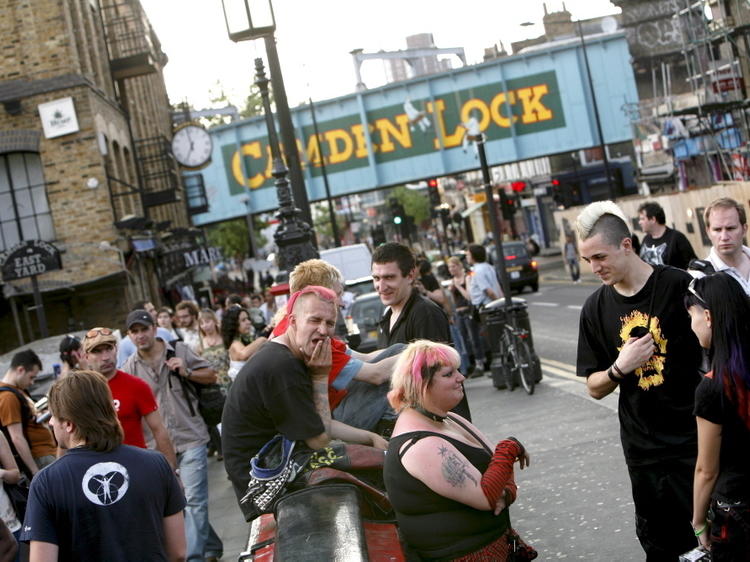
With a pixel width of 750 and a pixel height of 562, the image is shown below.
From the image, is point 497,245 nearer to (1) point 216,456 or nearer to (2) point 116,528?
(1) point 216,456

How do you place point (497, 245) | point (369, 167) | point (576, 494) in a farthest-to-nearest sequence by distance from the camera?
point (369, 167) < point (497, 245) < point (576, 494)

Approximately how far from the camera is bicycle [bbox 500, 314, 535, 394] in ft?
45.4

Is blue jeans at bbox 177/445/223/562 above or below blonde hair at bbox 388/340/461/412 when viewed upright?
below

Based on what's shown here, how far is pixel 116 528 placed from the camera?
4.66 metres

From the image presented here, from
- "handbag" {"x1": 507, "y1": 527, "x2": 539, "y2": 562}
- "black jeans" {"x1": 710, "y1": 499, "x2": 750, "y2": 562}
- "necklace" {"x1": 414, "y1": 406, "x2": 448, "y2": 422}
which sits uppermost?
"necklace" {"x1": 414, "y1": 406, "x2": 448, "y2": 422}

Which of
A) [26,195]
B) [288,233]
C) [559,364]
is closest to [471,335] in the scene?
[559,364]

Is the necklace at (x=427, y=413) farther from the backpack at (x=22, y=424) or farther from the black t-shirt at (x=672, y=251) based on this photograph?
the black t-shirt at (x=672, y=251)

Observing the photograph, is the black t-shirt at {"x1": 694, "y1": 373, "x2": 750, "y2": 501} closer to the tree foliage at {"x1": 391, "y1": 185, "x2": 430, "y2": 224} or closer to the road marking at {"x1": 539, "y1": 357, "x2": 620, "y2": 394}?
the road marking at {"x1": 539, "y1": 357, "x2": 620, "y2": 394}

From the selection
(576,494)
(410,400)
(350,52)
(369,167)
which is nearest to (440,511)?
(410,400)

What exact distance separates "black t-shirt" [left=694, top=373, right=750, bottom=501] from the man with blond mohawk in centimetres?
84

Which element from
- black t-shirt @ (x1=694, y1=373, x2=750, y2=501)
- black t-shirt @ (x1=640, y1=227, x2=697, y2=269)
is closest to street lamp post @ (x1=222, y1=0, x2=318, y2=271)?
black t-shirt @ (x1=640, y1=227, x2=697, y2=269)

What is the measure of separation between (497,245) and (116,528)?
12.0 meters

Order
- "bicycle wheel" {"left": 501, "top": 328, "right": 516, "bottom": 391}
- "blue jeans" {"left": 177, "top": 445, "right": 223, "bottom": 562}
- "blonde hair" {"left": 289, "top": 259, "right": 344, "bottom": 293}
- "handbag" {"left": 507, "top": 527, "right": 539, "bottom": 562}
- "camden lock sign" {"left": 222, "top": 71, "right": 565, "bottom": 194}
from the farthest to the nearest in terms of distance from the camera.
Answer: "camden lock sign" {"left": 222, "top": 71, "right": 565, "bottom": 194}
"bicycle wheel" {"left": 501, "top": 328, "right": 516, "bottom": 391}
"blue jeans" {"left": 177, "top": 445, "right": 223, "bottom": 562}
"blonde hair" {"left": 289, "top": 259, "right": 344, "bottom": 293}
"handbag" {"left": 507, "top": 527, "right": 539, "bottom": 562}

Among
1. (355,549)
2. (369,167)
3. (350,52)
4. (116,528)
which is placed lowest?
(355,549)
